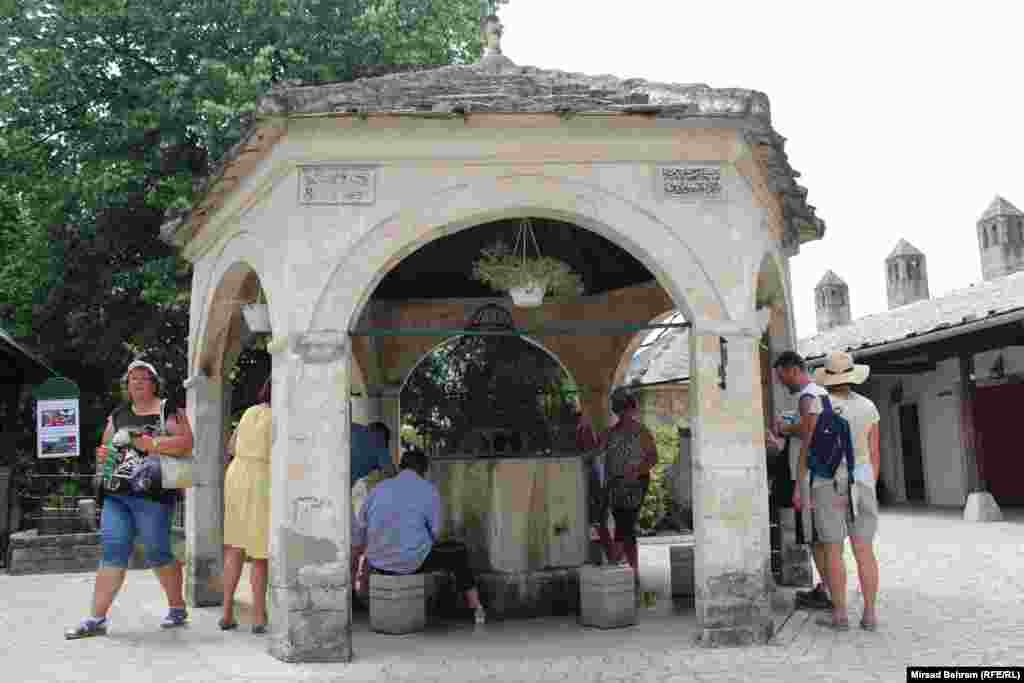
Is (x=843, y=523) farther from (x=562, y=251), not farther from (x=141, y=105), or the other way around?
(x=141, y=105)

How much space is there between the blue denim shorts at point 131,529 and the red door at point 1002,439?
14.7 metres

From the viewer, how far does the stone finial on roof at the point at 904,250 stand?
34250 millimetres

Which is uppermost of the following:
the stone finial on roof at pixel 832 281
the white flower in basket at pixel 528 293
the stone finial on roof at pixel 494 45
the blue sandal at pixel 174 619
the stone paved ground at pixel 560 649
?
the stone finial on roof at pixel 832 281

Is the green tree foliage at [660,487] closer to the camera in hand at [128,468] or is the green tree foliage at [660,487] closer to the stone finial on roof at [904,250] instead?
the camera in hand at [128,468]

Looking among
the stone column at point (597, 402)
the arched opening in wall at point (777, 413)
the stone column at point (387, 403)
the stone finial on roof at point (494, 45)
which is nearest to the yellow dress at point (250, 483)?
the stone finial on roof at point (494, 45)

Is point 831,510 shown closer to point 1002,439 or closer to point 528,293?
point 528,293

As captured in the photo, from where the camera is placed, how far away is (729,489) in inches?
229

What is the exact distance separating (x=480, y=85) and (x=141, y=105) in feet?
30.8

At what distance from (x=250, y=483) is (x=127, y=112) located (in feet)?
30.4

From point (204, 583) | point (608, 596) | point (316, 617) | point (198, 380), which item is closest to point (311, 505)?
point (316, 617)

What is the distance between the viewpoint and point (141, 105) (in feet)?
45.8

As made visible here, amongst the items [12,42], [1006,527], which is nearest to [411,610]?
[1006,527]

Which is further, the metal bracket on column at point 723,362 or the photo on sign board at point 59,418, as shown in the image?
the photo on sign board at point 59,418

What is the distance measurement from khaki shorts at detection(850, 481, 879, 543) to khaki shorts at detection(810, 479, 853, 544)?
0.05 meters
